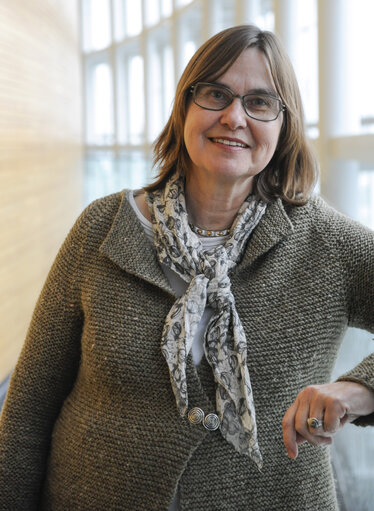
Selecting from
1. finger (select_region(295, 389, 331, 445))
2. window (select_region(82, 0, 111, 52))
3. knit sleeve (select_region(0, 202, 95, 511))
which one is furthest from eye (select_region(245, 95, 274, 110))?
window (select_region(82, 0, 111, 52))

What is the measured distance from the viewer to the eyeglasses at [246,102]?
1.72m

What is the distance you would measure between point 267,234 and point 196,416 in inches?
18.2

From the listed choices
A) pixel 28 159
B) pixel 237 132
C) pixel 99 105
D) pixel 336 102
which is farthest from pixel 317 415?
pixel 99 105

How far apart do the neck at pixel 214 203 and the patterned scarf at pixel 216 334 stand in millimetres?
94

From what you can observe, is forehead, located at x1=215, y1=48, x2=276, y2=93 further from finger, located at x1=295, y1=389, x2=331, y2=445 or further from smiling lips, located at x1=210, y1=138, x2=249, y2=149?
finger, located at x1=295, y1=389, x2=331, y2=445

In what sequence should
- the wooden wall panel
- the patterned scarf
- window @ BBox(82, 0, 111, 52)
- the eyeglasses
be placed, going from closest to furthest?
the patterned scarf, the eyeglasses, the wooden wall panel, window @ BBox(82, 0, 111, 52)

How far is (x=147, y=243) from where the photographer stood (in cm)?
179

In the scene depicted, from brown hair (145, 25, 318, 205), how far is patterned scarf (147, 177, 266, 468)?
23cm

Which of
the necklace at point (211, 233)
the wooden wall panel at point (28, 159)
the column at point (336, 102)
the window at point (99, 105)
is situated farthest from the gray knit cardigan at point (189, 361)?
the window at point (99, 105)

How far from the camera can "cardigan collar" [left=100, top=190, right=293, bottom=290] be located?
1.72m

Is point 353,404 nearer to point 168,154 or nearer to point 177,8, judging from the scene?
point 168,154

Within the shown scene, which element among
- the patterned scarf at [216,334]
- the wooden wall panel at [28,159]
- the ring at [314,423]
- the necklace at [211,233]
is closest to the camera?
the ring at [314,423]

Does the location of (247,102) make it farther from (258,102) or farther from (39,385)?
(39,385)

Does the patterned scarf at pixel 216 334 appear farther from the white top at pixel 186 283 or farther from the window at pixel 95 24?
the window at pixel 95 24
